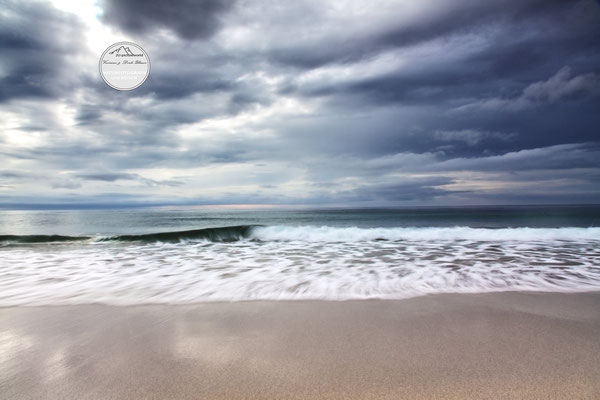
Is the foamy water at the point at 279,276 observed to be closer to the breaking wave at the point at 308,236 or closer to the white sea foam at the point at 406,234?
the breaking wave at the point at 308,236

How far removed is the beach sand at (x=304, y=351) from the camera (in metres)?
1.81

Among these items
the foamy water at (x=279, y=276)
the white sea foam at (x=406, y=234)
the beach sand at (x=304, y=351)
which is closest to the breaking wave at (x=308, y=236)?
the white sea foam at (x=406, y=234)

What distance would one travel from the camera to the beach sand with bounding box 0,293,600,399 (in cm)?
181

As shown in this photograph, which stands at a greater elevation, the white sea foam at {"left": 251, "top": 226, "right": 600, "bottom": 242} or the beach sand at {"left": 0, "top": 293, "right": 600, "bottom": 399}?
the beach sand at {"left": 0, "top": 293, "right": 600, "bottom": 399}

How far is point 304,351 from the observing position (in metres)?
2.32

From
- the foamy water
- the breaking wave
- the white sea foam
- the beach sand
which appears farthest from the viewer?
the white sea foam

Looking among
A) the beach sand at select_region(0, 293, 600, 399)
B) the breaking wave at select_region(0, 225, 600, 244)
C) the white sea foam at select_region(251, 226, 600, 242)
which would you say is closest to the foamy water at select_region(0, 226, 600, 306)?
the beach sand at select_region(0, 293, 600, 399)

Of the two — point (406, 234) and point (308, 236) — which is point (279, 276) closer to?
point (308, 236)

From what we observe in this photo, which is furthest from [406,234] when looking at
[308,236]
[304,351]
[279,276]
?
[304,351]

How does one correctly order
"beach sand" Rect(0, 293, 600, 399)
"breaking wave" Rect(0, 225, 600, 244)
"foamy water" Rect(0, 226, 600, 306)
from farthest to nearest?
"breaking wave" Rect(0, 225, 600, 244)
"foamy water" Rect(0, 226, 600, 306)
"beach sand" Rect(0, 293, 600, 399)

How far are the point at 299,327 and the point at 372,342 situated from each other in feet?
2.20

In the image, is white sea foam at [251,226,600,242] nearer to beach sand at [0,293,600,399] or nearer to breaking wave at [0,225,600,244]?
breaking wave at [0,225,600,244]

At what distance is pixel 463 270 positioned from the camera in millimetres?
5719

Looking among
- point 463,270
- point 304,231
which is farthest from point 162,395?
point 304,231
